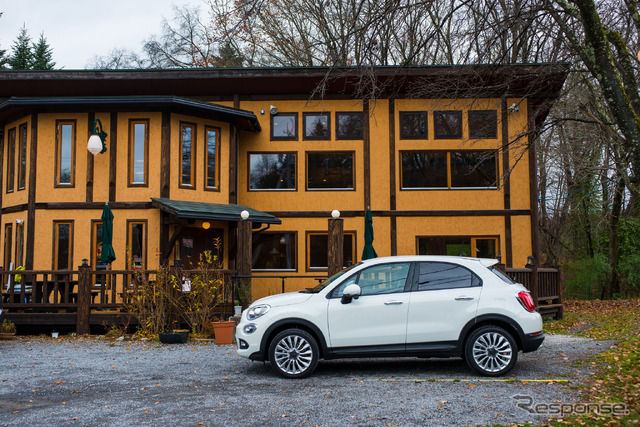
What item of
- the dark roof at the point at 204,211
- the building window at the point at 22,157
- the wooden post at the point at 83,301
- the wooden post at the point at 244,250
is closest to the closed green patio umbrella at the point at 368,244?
the wooden post at the point at 244,250

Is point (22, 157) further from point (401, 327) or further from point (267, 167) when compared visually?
point (401, 327)

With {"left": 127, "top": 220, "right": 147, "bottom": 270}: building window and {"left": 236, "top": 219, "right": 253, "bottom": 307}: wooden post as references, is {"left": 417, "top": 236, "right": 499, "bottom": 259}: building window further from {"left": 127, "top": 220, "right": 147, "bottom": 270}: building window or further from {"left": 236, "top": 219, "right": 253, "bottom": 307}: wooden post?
{"left": 127, "top": 220, "right": 147, "bottom": 270}: building window

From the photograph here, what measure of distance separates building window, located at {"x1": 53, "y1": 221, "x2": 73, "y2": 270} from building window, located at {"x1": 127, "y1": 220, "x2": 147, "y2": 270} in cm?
174

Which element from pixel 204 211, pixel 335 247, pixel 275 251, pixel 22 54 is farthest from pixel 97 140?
pixel 22 54

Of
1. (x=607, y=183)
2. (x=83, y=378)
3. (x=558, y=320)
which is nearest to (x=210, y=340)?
(x=83, y=378)

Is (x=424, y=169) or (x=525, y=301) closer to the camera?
(x=525, y=301)

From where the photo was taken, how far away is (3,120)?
18172 mm

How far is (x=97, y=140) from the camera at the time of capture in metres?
15.5

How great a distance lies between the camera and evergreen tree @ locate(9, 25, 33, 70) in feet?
134

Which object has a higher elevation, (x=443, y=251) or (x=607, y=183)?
(x=607, y=183)

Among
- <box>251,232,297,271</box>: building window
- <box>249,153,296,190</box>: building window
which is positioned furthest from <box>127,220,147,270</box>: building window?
<box>249,153,296,190</box>: building window

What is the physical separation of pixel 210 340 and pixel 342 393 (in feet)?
18.4

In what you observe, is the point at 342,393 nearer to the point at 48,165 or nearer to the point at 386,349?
the point at 386,349

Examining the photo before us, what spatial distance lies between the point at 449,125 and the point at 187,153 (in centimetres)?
833
